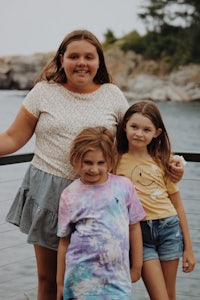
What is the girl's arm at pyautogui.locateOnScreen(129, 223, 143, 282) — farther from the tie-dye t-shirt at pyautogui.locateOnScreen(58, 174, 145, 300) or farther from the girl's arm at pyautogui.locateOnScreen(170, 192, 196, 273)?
the girl's arm at pyautogui.locateOnScreen(170, 192, 196, 273)

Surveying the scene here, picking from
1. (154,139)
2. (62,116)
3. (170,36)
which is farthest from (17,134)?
(170,36)

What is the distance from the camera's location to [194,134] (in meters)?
37.7

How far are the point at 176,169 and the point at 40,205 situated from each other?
0.49 meters

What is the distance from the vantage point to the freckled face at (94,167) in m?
2.15

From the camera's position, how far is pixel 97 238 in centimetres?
211

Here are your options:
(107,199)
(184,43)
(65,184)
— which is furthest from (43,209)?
(184,43)

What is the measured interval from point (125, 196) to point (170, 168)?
10.4 inches

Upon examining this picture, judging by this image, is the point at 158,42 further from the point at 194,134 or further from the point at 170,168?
the point at 170,168

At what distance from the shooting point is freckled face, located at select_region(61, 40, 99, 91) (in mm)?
2305

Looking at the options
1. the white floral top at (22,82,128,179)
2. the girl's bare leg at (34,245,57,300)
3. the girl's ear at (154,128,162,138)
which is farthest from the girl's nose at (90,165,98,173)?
the girl's bare leg at (34,245,57,300)

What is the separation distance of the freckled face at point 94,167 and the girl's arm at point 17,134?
33 centimetres

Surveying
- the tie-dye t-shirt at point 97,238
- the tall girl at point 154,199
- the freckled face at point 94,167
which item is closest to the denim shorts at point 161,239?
the tall girl at point 154,199

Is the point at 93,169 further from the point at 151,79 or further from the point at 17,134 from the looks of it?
the point at 151,79

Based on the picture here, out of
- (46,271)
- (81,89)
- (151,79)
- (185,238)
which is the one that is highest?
(81,89)
